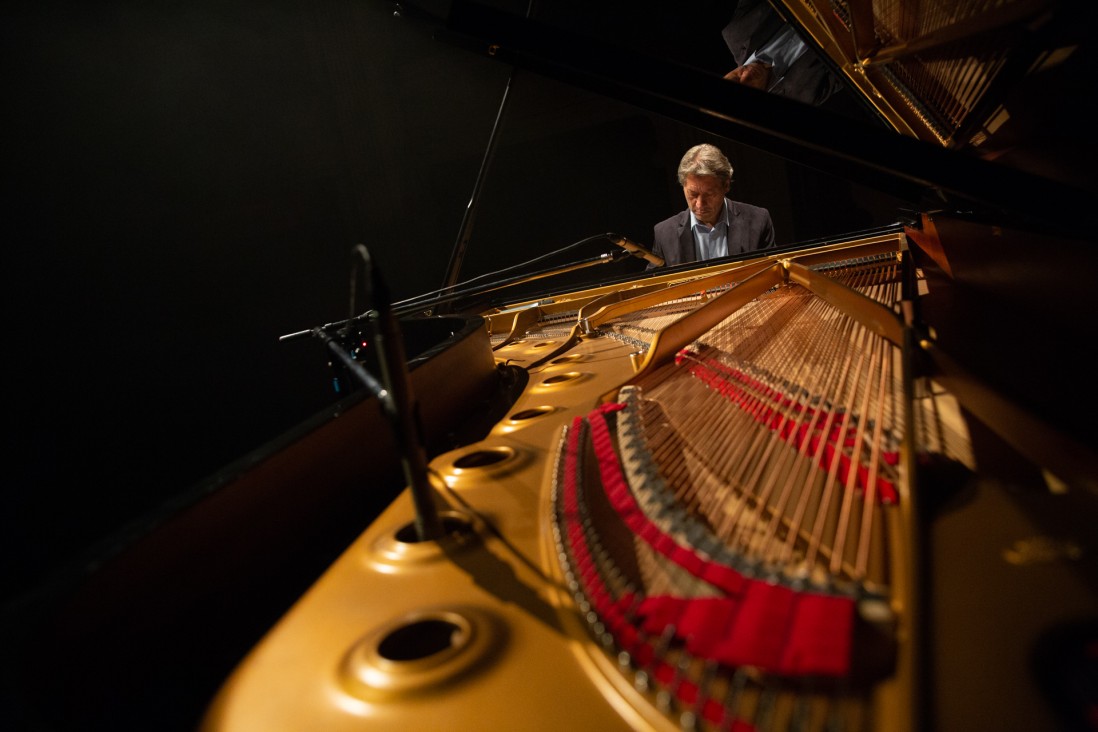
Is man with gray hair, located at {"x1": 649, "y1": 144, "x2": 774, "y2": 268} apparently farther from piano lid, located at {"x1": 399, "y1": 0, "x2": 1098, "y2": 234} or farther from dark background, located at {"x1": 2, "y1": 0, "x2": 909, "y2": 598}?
piano lid, located at {"x1": 399, "y1": 0, "x2": 1098, "y2": 234}

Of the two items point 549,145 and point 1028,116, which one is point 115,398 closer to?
point 549,145

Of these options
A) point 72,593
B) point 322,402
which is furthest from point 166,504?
point 322,402

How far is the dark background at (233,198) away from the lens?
4414 millimetres

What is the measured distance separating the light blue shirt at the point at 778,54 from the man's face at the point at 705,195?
85 cm

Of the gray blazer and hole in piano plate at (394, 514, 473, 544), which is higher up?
the gray blazer

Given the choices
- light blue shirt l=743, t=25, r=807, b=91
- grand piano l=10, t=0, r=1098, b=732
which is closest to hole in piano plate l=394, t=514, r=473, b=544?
grand piano l=10, t=0, r=1098, b=732

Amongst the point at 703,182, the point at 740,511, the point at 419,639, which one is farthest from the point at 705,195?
the point at 419,639

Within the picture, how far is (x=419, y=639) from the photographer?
2.43 ft

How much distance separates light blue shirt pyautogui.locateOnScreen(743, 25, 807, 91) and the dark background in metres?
1.38

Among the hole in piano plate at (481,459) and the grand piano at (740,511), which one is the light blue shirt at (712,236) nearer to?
the grand piano at (740,511)

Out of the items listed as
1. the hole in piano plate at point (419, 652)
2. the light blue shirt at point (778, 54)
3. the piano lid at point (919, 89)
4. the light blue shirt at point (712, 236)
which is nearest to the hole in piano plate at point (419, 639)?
the hole in piano plate at point (419, 652)

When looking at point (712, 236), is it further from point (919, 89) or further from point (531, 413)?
point (531, 413)

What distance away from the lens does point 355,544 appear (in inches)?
37.2

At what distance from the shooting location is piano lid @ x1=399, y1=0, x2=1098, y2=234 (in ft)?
2.91
